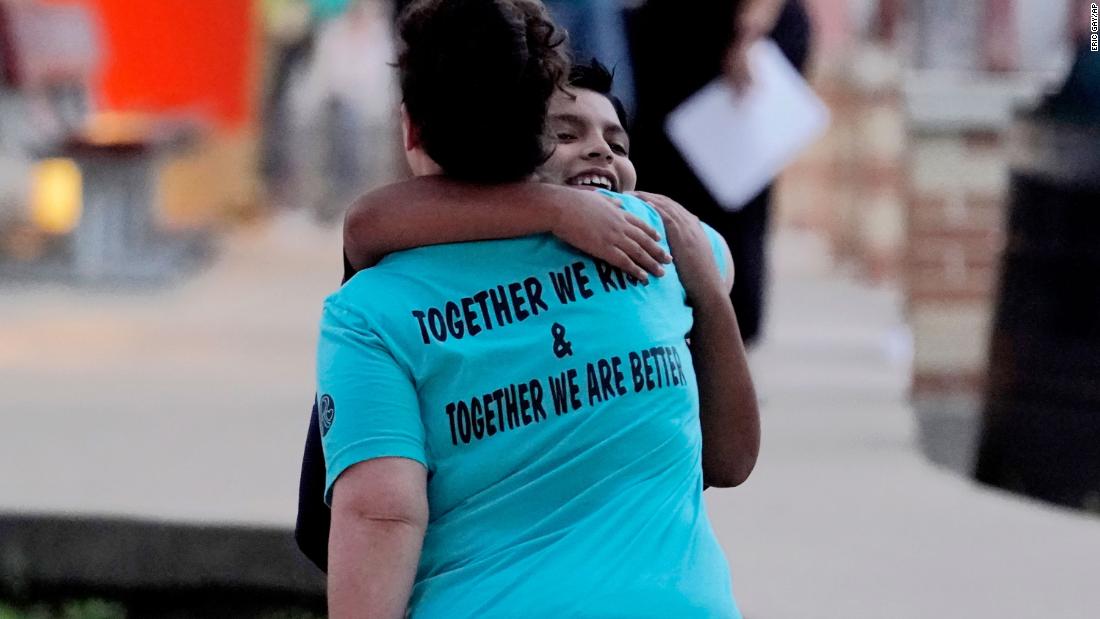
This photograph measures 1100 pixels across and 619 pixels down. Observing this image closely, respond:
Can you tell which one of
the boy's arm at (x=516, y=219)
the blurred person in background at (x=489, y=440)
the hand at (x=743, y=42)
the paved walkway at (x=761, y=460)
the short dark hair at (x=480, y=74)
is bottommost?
the paved walkway at (x=761, y=460)

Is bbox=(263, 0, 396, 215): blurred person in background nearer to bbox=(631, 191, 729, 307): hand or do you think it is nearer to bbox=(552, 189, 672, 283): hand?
bbox=(631, 191, 729, 307): hand

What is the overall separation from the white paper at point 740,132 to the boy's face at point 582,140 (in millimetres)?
2819

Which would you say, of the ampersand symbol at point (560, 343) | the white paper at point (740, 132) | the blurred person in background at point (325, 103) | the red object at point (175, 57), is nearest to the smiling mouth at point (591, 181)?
the ampersand symbol at point (560, 343)

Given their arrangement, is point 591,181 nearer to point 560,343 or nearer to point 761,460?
point 560,343

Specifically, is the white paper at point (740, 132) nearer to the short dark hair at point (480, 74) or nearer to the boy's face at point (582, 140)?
the boy's face at point (582, 140)

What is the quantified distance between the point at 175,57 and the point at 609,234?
462 inches

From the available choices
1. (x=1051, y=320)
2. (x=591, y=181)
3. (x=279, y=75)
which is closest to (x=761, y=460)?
(x=1051, y=320)

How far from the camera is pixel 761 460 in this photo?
16.6 feet

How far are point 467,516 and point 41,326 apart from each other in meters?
6.47

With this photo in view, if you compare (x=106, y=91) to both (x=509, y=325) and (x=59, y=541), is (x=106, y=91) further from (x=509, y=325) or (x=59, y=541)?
(x=509, y=325)

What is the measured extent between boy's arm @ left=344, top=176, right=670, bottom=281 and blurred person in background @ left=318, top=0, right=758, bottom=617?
1cm

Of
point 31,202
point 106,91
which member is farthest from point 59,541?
point 106,91

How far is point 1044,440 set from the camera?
482 cm

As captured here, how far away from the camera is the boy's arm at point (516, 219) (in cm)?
177
